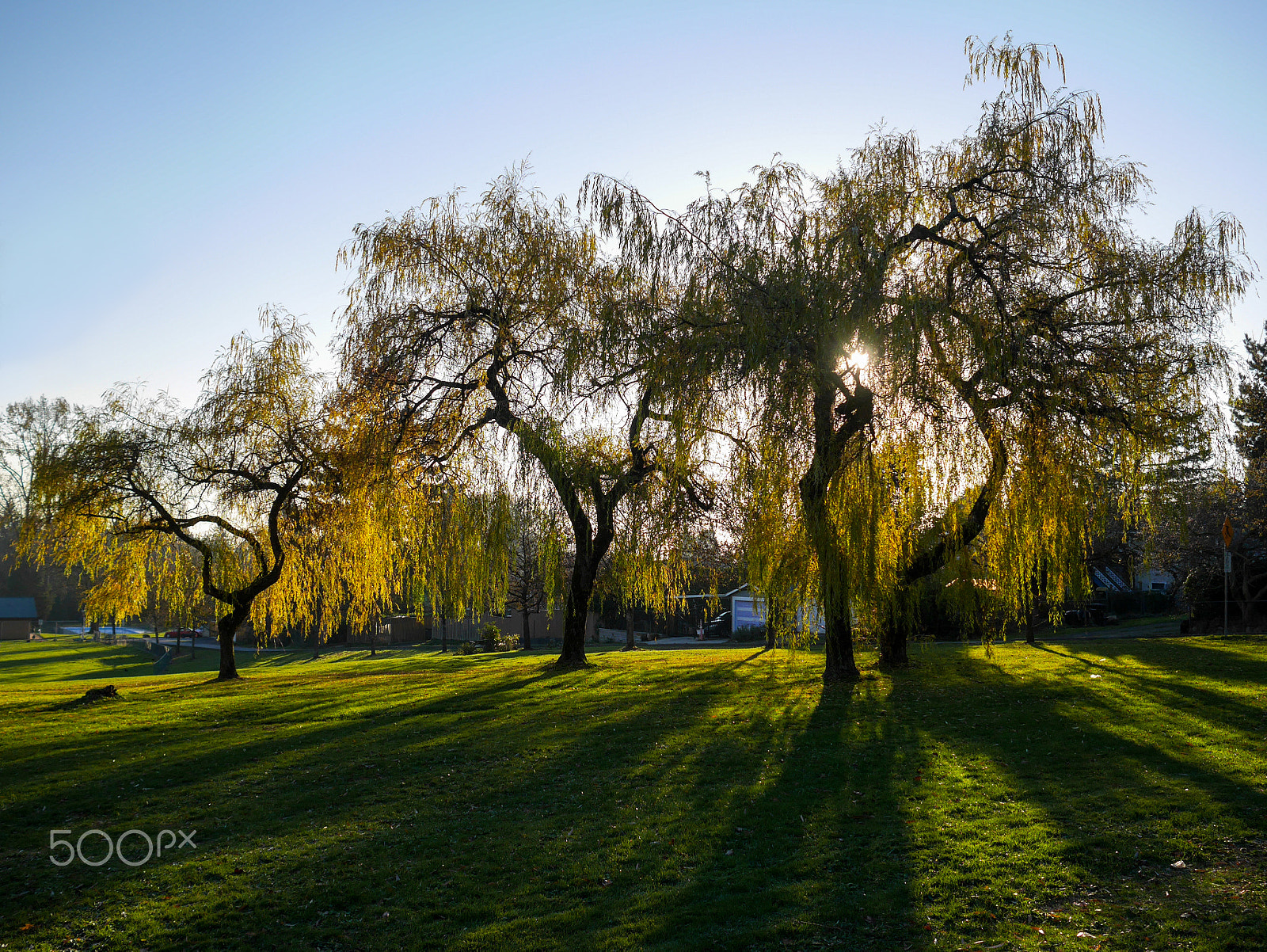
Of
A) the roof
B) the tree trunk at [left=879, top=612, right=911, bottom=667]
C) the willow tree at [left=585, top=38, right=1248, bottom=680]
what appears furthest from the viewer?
the roof

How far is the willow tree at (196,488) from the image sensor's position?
17906 millimetres

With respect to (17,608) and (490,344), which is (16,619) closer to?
(17,608)

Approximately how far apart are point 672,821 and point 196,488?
16063mm

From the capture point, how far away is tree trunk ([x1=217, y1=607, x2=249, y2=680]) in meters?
20.6

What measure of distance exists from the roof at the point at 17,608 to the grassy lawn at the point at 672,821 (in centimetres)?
5848

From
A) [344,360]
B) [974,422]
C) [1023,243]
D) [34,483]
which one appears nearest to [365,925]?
[974,422]

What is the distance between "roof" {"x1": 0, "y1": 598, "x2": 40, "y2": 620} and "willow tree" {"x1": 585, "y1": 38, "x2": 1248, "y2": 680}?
6627cm

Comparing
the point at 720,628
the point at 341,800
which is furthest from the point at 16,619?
the point at 341,800

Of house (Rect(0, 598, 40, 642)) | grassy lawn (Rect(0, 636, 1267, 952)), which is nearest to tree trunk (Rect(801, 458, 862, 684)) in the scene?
grassy lawn (Rect(0, 636, 1267, 952))

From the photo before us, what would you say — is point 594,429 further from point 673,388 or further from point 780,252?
point 780,252

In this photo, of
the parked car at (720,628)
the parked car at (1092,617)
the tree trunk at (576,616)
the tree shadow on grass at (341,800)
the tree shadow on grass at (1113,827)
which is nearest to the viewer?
the tree shadow on grass at (1113,827)

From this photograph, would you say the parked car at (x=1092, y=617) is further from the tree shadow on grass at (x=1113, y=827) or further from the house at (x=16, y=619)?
the house at (x=16, y=619)

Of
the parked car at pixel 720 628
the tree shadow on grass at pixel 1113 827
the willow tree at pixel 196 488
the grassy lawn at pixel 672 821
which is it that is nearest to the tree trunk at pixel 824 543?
the grassy lawn at pixel 672 821

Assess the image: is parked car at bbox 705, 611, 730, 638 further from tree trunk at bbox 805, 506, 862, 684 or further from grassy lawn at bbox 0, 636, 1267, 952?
grassy lawn at bbox 0, 636, 1267, 952
